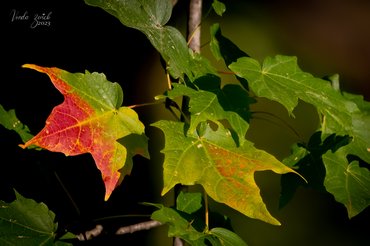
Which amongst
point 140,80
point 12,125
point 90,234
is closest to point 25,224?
point 90,234

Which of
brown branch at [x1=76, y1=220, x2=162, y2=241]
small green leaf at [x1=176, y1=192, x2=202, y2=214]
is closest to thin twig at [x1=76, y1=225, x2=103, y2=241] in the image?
brown branch at [x1=76, y1=220, x2=162, y2=241]

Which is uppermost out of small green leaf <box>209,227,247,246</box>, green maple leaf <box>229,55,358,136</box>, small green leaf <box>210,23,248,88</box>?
small green leaf <box>210,23,248,88</box>

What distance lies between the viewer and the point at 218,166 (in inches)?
31.3

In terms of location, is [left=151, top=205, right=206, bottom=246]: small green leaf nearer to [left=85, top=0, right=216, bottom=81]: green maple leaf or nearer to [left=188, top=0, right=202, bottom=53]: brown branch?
[left=85, top=0, right=216, bottom=81]: green maple leaf

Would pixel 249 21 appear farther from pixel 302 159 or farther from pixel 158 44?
pixel 158 44

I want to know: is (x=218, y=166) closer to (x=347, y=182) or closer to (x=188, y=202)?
(x=188, y=202)

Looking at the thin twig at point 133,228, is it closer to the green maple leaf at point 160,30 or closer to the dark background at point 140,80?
the dark background at point 140,80

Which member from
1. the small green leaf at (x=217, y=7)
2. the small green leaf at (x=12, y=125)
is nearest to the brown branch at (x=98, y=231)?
the small green leaf at (x=12, y=125)

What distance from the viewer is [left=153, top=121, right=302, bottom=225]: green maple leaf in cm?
76

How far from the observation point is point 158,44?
787 mm

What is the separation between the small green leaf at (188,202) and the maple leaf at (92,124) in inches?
6.7

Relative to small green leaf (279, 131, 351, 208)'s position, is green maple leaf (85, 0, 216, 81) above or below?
above

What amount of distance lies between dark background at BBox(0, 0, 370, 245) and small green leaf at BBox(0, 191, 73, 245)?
0.55ft

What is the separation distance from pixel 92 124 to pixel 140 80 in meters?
0.86
